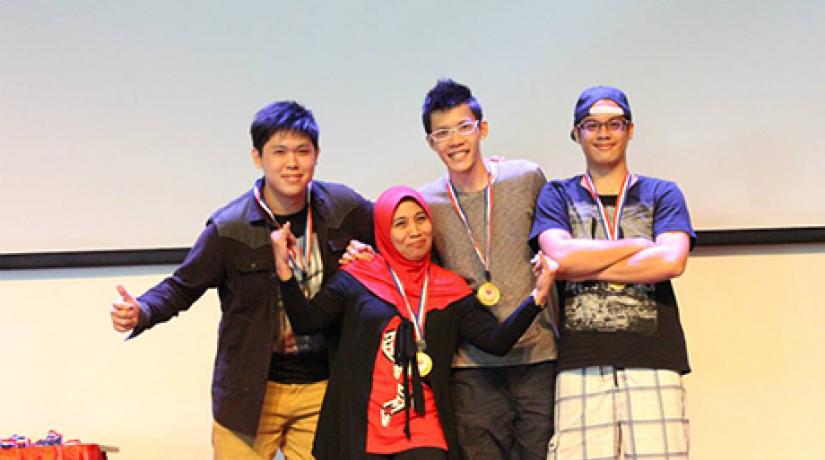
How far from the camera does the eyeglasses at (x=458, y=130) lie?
289cm

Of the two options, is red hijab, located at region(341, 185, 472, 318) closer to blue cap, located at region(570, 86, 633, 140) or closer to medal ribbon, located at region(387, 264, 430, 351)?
medal ribbon, located at region(387, 264, 430, 351)

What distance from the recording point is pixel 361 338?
8.82 ft

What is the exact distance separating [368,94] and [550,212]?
117 centimetres

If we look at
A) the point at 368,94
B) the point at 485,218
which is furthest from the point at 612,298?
the point at 368,94

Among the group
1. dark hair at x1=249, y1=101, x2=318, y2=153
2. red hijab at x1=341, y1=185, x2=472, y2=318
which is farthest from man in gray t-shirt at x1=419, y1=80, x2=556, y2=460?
dark hair at x1=249, y1=101, x2=318, y2=153

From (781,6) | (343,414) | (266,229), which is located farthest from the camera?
(781,6)

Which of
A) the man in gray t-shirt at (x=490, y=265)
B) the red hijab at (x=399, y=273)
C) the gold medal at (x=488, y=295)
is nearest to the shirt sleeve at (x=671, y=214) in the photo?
the man in gray t-shirt at (x=490, y=265)

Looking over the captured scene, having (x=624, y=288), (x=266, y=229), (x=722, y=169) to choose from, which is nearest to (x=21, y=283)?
(x=266, y=229)

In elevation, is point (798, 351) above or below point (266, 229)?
below

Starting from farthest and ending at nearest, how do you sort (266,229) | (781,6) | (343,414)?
(781,6) → (266,229) → (343,414)

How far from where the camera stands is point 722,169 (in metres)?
3.57

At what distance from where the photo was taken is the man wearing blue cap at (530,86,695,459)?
2.62 meters

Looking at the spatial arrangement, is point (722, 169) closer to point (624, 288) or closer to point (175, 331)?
point (624, 288)

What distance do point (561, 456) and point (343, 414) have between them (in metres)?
0.68
